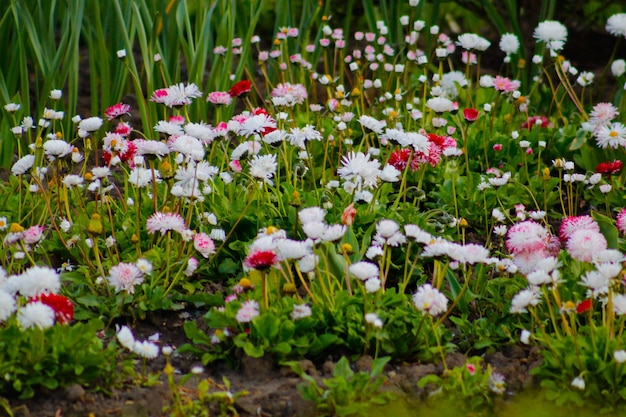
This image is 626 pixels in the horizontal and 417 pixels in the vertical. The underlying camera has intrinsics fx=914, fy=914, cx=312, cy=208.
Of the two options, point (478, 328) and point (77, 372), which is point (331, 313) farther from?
point (77, 372)

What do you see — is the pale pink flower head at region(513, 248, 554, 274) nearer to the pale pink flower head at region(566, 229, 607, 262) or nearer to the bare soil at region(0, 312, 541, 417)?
the pale pink flower head at region(566, 229, 607, 262)

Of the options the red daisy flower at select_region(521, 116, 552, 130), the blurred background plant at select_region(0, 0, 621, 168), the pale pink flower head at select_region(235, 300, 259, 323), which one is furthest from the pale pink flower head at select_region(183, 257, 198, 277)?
the red daisy flower at select_region(521, 116, 552, 130)

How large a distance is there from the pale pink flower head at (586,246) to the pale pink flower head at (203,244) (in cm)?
99

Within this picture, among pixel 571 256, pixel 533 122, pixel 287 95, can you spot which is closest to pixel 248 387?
pixel 571 256

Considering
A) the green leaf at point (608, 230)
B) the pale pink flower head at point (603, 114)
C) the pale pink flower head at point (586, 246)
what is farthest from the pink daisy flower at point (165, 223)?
the pale pink flower head at point (603, 114)

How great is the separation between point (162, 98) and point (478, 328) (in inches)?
47.4

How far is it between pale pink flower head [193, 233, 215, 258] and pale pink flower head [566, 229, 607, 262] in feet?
3.26

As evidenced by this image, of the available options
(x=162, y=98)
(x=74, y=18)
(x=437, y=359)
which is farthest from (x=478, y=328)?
(x=74, y=18)

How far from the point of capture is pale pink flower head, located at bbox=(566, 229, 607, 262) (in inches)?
90.7

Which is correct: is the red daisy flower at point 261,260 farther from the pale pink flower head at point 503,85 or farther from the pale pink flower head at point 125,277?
the pale pink flower head at point 503,85

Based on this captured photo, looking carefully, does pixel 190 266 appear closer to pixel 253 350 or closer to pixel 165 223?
pixel 165 223

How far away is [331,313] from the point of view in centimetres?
236

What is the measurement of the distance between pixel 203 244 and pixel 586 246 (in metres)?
1.05

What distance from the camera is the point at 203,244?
103 inches
